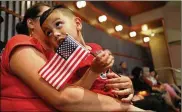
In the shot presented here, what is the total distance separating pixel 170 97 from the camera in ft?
18.2

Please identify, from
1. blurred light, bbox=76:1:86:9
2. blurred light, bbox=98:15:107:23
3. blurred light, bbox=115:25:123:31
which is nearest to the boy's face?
blurred light, bbox=76:1:86:9

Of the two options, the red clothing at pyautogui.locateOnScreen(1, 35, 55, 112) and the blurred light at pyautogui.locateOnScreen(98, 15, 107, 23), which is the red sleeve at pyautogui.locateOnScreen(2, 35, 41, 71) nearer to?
the red clothing at pyautogui.locateOnScreen(1, 35, 55, 112)

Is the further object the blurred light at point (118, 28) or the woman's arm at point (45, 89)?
the blurred light at point (118, 28)

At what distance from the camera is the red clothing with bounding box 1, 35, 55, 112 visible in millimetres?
890

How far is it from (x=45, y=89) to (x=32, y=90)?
0.07m

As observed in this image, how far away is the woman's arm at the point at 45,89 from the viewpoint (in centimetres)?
87

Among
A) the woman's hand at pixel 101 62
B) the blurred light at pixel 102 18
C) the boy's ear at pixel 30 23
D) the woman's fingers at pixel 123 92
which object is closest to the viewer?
the woman's hand at pixel 101 62

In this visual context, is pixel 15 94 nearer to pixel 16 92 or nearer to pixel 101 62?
pixel 16 92

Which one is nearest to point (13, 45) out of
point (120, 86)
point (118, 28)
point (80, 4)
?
point (120, 86)

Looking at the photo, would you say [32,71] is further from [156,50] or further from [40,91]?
[156,50]

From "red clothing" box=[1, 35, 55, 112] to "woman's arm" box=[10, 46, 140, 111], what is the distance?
0.09 feet

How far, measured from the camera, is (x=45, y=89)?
87 cm

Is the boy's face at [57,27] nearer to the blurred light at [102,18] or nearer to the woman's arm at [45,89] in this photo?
the woman's arm at [45,89]

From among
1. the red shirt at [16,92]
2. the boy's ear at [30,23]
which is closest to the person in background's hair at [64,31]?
the red shirt at [16,92]
